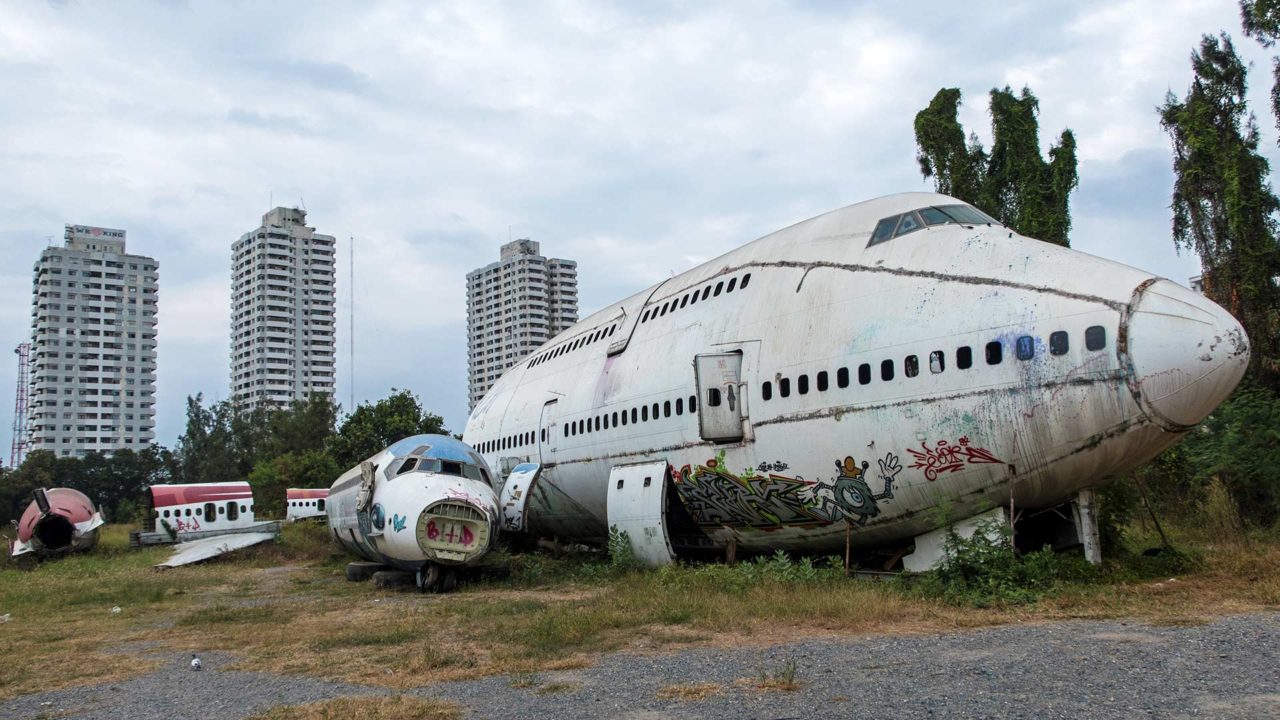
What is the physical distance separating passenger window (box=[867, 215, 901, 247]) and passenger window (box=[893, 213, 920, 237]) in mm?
103

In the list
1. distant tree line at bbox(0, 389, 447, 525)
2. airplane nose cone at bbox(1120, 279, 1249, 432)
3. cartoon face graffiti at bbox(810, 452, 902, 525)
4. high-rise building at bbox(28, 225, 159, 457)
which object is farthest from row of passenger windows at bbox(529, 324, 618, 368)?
high-rise building at bbox(28, 225, 159, 457)

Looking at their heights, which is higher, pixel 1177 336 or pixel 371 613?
pixel 1177 336

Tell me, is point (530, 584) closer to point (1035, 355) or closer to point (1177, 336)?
point (1035, 355)

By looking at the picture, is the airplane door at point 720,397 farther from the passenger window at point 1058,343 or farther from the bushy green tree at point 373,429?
the bushy green tree at point 373,429

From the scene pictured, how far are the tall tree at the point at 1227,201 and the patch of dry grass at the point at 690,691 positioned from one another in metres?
24.2

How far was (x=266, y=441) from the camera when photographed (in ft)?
310

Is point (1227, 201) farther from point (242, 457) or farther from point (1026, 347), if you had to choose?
point (242, 457)

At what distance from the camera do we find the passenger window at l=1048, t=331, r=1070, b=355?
42.6 ft

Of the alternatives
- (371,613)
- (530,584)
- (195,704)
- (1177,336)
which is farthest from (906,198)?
(195,704)

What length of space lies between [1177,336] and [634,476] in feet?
35.0

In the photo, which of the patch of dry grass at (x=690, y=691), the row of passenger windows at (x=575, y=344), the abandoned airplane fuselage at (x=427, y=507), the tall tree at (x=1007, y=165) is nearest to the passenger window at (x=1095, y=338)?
the patch of dry grass at (x=690, y=691)

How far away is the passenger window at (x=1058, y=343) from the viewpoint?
12992 mm

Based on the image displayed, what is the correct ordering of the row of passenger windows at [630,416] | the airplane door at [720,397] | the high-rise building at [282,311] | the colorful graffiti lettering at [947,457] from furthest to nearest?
1. the high-rise building at [282,311]
2. the row of passenger windows at [630,416]
3. the airplane door at [720,397]
4. the colorful graffiti lettering at [947,457]

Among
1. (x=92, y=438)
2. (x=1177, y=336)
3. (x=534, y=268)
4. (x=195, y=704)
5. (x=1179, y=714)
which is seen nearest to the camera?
(x=1179, y=714)
